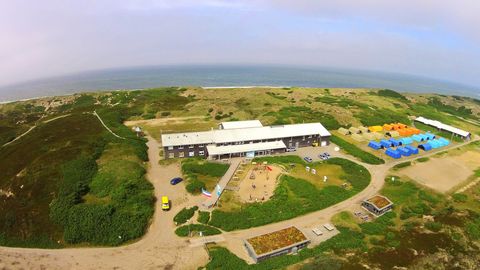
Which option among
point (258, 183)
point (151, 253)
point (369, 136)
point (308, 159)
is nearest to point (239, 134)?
point (308, 159)

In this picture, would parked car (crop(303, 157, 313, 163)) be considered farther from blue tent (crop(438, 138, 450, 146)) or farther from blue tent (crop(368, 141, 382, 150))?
blue tent (crop(438, 138, 450, 146))

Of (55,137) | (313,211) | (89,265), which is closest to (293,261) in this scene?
(313,211)

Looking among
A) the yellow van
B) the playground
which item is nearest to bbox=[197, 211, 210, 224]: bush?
the yellow van

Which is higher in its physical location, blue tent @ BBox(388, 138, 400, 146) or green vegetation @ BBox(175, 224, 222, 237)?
blue tent @ BBox(388, 138, 400, 146)

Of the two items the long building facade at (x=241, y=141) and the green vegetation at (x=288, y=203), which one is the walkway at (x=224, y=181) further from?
the long building facade at (x=241, y=141)

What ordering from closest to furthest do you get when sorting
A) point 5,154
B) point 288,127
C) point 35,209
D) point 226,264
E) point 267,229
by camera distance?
point 226,264 → point 267,229 → point 35,209 → point 5,154 → point 288,127

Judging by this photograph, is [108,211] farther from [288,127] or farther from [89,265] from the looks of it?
[288,127]

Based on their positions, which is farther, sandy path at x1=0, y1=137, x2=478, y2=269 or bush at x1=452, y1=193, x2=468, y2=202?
bush at x1=452, y1=193, x2=468, y2=202
